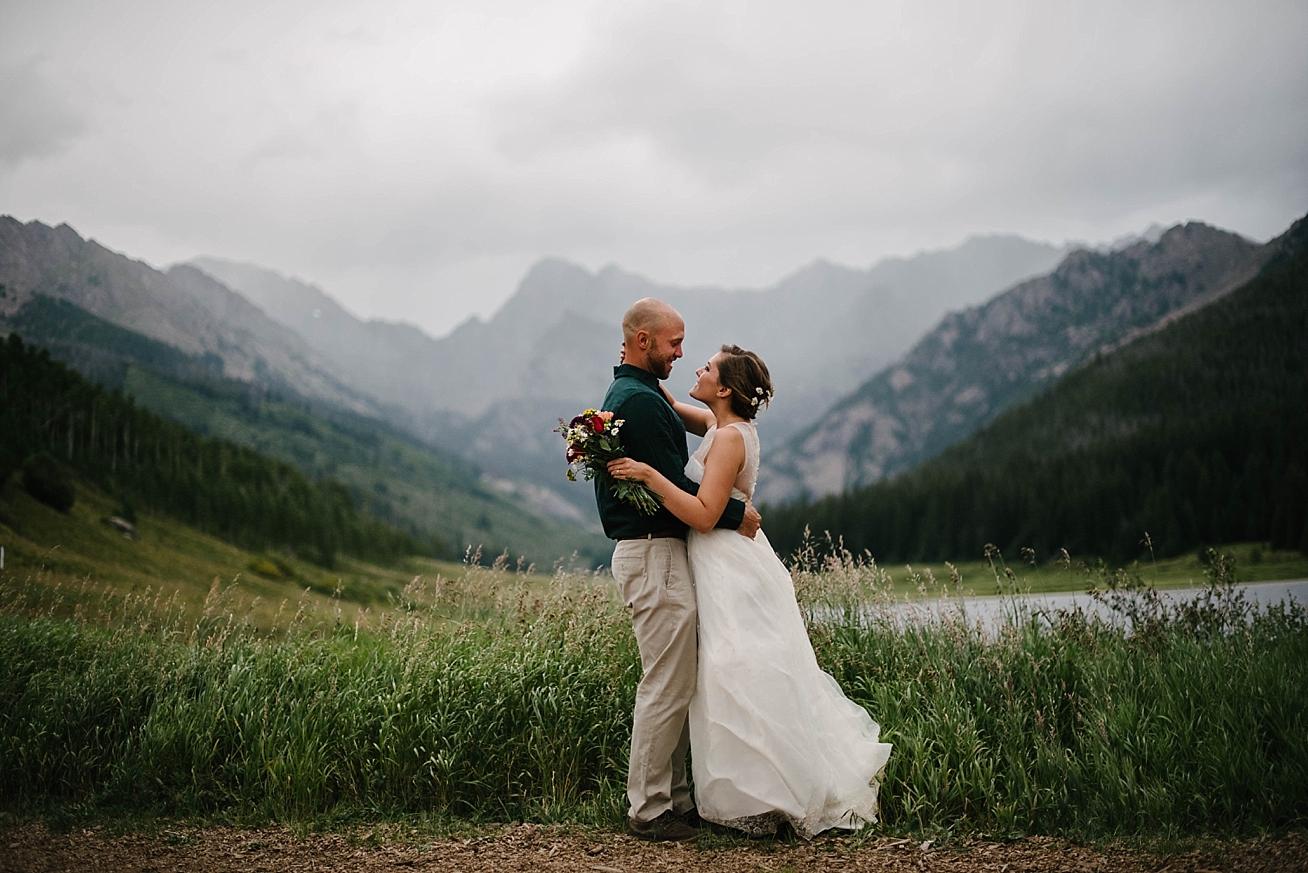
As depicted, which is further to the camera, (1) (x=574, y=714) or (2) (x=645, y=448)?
(1) (x=574, y=714)

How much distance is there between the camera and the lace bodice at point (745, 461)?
5.59 m

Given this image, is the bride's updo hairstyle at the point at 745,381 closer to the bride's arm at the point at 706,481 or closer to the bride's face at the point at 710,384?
the bride's face at the point at 710,384

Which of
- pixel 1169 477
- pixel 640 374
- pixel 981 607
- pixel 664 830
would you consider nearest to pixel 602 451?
pixel 640 374

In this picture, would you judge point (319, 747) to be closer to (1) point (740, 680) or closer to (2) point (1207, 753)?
(1) point (740, 680)

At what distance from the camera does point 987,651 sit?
7.25m

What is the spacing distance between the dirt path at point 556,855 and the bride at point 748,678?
0.29 metres

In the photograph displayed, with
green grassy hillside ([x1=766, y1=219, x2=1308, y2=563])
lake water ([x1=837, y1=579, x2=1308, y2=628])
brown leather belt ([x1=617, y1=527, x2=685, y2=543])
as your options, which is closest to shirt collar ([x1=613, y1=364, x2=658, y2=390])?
brown leather belt ([x1=617, y1=527, x2=685, y2=543])

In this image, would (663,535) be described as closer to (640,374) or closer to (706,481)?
(706,481)

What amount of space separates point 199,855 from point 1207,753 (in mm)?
7109

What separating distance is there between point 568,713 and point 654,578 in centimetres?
204

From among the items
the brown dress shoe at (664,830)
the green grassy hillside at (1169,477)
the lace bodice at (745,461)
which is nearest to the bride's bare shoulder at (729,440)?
the lace bodice at (745,461)

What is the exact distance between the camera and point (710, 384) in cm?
570

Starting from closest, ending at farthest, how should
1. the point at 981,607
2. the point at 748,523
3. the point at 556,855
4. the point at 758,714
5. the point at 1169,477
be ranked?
the point at 758,714, the point at 556,855, the point at 748,523, the point at 981,607, the point at 1169,477

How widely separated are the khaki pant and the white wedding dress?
15cm
